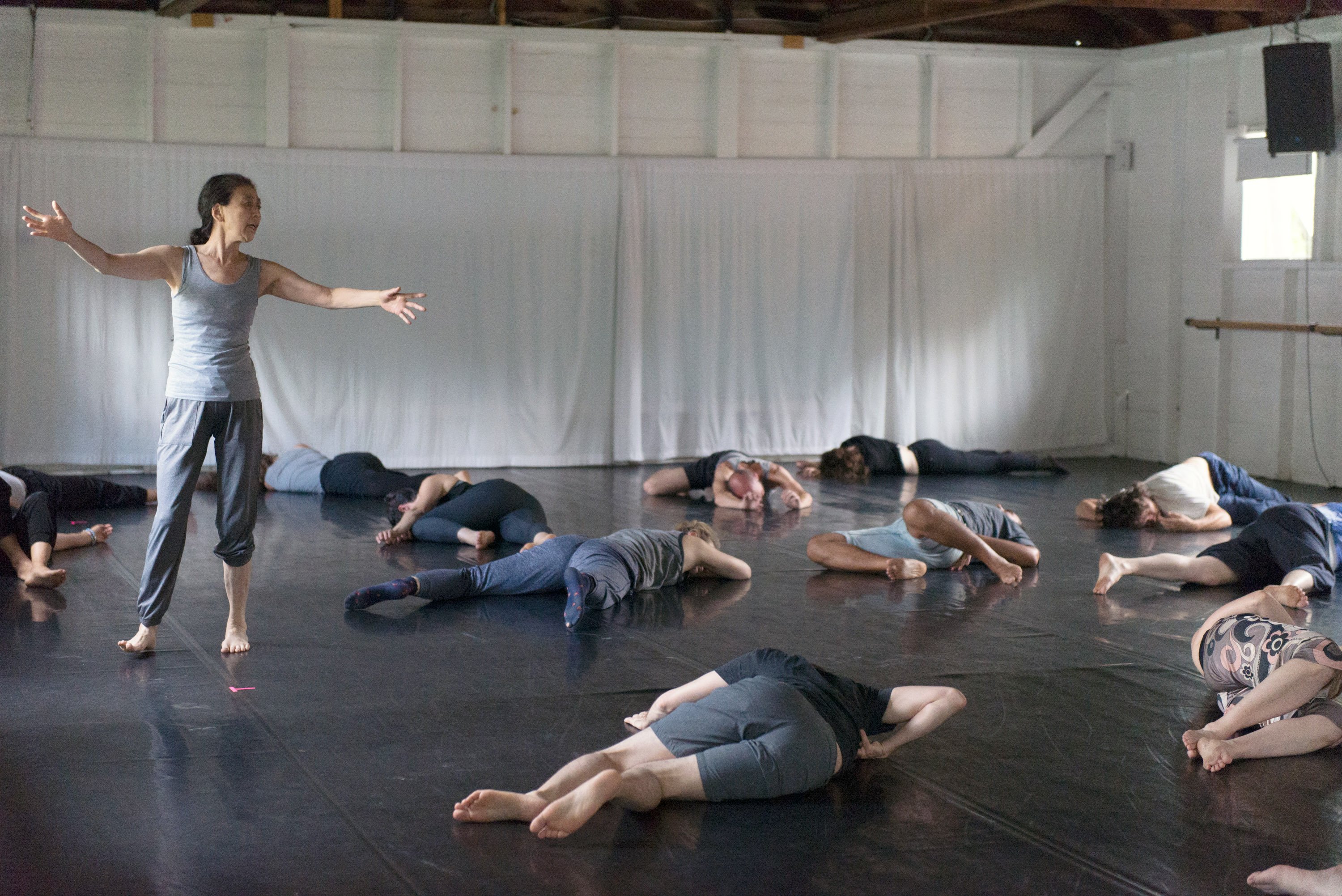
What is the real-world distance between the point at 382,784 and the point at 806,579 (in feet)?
10.4

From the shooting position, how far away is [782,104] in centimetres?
1105

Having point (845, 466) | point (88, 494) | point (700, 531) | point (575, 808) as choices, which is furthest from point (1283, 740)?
point (88, 494)

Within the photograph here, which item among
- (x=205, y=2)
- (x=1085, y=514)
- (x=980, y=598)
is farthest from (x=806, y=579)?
(x=205, y=2)

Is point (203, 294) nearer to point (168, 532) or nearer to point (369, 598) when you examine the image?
point (168, 532)

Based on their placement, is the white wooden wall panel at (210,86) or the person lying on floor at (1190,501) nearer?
the person lying on floor at (1190,501)

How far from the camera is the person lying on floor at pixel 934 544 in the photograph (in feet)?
19.9

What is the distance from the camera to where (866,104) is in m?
11.3

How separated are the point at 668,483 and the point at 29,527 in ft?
13.6

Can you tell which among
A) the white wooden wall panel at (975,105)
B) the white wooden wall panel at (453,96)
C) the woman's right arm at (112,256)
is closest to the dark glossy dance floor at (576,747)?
the woman's right arm at (112,256)

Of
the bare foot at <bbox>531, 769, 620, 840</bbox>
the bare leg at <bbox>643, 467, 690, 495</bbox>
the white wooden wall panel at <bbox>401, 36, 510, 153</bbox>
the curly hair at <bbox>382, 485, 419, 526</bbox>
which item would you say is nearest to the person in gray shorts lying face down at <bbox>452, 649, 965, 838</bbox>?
the bare foot at <bbox>531, 769, 620, 840</bbox>

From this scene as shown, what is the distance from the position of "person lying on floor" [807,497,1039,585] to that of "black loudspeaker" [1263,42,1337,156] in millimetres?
5099

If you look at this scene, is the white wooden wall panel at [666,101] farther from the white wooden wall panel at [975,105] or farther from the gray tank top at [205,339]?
the gray tank top at [205,339]

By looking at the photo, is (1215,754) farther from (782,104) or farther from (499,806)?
(782,104)

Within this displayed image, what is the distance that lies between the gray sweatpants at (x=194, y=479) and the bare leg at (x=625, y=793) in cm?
200
